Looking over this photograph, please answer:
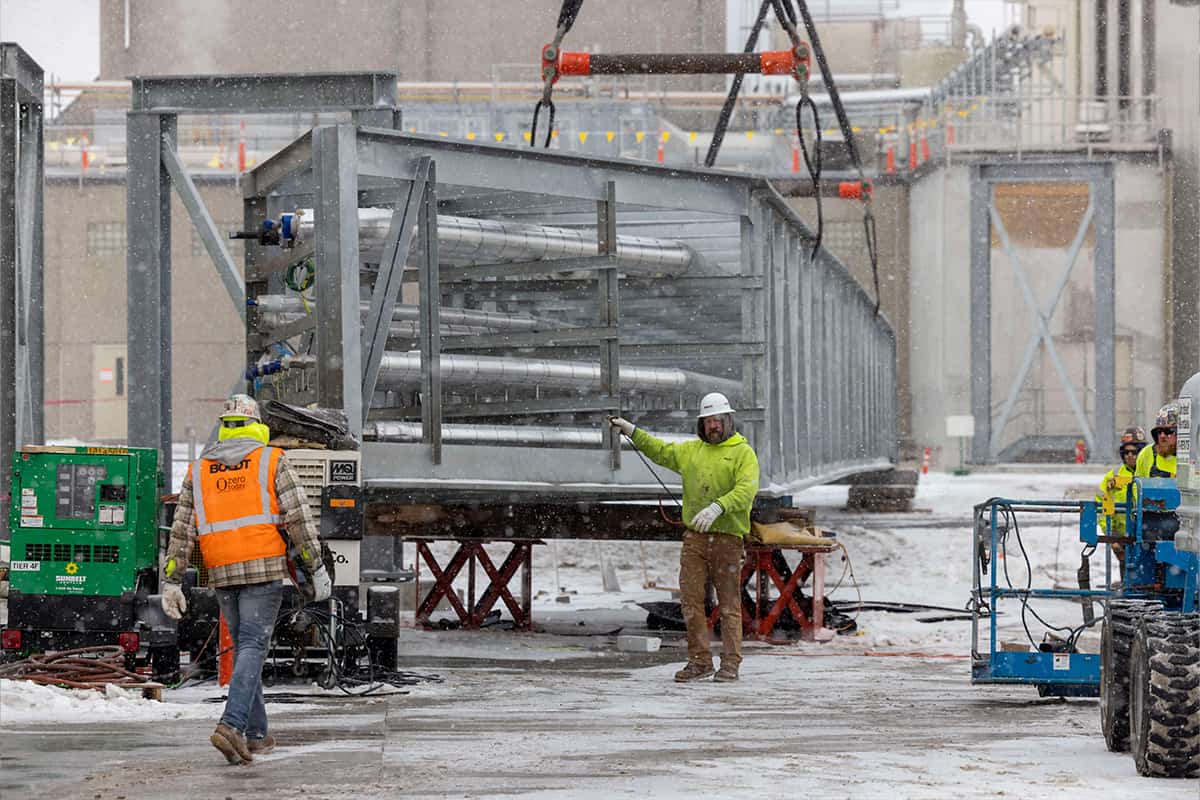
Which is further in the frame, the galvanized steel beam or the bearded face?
the galvanized steel beam

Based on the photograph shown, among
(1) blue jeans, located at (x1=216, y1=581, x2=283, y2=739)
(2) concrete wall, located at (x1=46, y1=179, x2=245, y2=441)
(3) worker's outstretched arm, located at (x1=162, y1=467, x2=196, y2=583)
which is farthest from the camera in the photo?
(2) concrete wall, located at (x1=46, y1=179, x2=245, y2=441)

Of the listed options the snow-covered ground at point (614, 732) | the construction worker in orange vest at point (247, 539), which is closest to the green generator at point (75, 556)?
the snow-covered ground at point (614, 732)

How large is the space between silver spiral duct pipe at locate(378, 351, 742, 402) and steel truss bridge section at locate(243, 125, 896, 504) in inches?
0.8

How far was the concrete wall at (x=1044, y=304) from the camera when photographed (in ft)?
117

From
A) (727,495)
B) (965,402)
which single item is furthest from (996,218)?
(727,495)

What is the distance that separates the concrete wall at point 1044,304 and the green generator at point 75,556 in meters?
27.0

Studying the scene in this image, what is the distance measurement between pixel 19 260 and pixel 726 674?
25.3 ft

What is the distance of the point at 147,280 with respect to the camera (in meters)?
15.9

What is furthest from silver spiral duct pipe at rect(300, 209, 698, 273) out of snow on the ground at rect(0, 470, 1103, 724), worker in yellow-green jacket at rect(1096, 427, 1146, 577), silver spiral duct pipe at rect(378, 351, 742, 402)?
worker in yellow-green jacket at rect(1096, 427, 1146, 577)

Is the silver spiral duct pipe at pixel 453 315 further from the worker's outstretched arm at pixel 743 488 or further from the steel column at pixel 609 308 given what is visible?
the worker's outstretched arm at pixel 743 488

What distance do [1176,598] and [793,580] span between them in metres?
5.48

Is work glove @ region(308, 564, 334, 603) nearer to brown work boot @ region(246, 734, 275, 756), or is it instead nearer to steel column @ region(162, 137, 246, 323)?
brown work boot @ region(246, 734, 275, 756)

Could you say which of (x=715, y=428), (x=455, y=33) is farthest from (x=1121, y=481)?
(x=455, y=33)

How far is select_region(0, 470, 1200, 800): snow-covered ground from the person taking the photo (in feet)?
23.2
